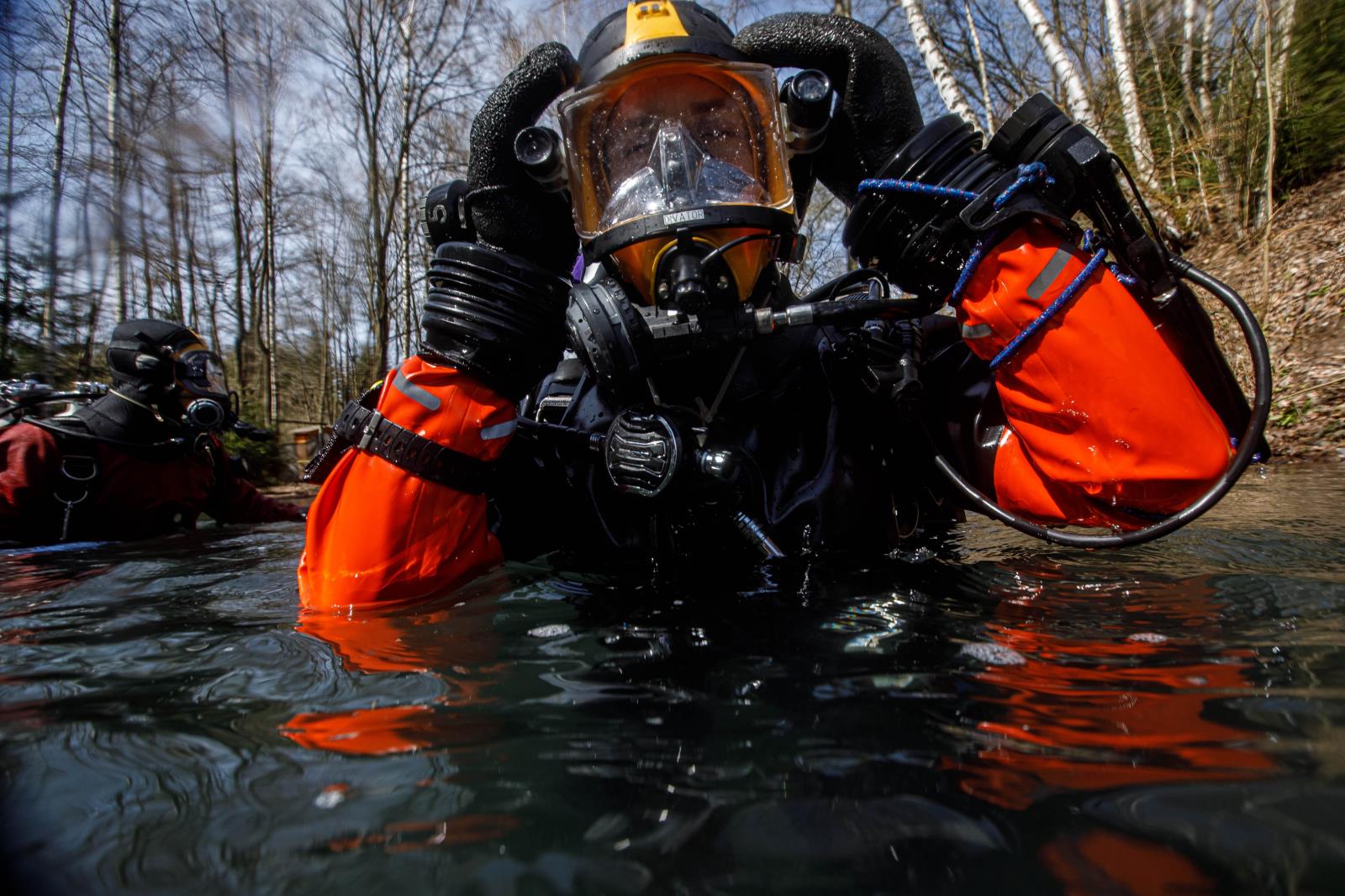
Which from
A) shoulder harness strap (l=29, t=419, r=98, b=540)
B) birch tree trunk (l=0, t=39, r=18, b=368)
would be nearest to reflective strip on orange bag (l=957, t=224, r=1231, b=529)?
birch tree trunk (l=0, t=39, r=18, b=368)

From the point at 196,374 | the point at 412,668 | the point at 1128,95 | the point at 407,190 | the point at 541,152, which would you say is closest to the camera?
the point at 412,668

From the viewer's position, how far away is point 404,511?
1.92 metres

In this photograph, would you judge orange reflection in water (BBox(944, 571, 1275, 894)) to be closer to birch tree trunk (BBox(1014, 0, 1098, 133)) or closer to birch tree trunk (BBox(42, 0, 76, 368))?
birch tree trunk (BBox(42, 0, 76, 368))

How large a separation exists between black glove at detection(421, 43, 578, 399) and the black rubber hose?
1.26 meters

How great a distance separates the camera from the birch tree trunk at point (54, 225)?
176 centimetres

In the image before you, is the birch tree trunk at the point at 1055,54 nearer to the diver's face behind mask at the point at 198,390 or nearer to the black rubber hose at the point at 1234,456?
the black rubber hose at the point at 1234,456

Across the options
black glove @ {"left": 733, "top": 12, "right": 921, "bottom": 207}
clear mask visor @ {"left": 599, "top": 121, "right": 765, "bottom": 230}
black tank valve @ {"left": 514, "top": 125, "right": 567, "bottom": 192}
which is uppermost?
black glove @ {"left": 733, "top": 12, "right": 921, "bottom": 207}

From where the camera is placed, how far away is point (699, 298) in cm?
163

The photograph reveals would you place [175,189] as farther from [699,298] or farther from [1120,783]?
[1120,783]

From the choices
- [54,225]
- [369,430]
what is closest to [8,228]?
[54,225]

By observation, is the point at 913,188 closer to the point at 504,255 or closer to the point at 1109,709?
the point at 504,255

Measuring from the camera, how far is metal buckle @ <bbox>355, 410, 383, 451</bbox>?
196 centimetres

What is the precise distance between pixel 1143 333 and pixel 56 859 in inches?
74.4

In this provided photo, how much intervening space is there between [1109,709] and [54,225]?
2340 mm
